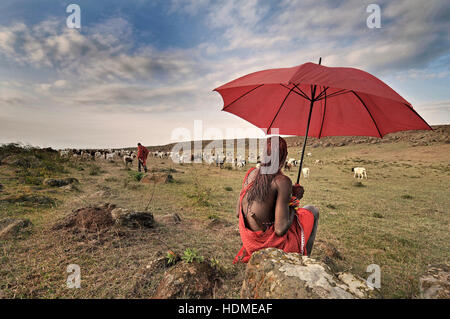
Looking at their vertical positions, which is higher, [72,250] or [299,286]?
[299,286]

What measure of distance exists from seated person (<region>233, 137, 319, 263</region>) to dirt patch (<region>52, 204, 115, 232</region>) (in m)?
3.28

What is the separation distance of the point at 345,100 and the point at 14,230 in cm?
700

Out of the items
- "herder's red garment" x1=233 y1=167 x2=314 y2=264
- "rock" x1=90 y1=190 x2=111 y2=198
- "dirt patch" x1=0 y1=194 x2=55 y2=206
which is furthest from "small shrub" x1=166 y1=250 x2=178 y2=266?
"rock" x1=90 y1=190 x2=111 y2=198

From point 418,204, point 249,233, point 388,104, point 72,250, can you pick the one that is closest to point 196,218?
point 72,250

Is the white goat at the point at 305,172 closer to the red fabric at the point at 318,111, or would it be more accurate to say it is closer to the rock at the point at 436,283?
the red fabric at the point at 318,111

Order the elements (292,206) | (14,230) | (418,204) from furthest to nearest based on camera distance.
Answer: (418,204) → (14,230) → (292,206)

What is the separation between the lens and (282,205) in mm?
2326

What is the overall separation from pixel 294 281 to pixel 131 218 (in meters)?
3.93

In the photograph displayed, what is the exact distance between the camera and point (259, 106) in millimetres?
4258

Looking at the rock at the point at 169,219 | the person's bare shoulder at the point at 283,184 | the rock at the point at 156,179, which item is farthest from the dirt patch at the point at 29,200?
the person's bare shoulder at the point at 283,184

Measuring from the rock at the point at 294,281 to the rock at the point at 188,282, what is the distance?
0.67 metres

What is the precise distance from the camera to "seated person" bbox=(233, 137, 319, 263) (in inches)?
92.8

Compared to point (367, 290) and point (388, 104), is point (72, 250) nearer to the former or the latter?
point (367, 290)

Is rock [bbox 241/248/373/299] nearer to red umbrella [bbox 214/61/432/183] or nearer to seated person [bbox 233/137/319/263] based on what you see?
seated person [bbox 233/137/319/263]
